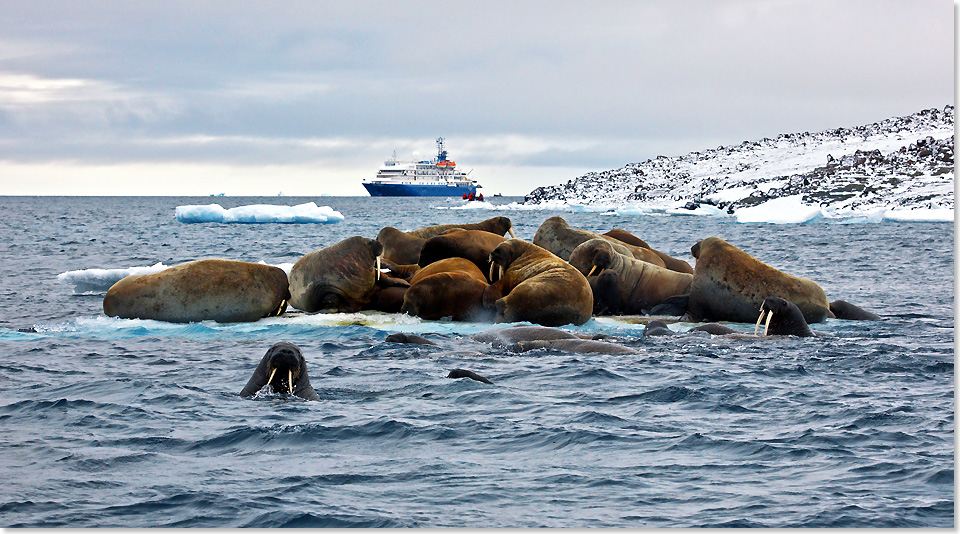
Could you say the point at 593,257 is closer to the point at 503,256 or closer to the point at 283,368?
the point at 503,256

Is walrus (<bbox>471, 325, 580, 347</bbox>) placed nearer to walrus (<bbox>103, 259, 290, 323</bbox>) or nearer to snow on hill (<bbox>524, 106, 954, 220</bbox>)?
walrus (<bbox>103, 259, 290, 323</bbox>)

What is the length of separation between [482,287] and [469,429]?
7.10m

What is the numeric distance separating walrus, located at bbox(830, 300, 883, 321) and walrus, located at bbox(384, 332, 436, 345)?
278 inches

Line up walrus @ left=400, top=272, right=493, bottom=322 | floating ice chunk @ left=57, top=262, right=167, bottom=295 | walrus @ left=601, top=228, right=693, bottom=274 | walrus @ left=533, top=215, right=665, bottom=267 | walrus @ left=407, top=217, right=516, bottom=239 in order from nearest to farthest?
walrus @ left=400, top=272, right=493, bottom=322
walrus @ left=533, top=215, right=665, bottom=267
walrus @ left=601, top=228, right=693, bottom=274
walrus @ left=407, top=217, right=516, bottom=239
floating ice chunk @ left=57, top=262, right=167, bottom=295

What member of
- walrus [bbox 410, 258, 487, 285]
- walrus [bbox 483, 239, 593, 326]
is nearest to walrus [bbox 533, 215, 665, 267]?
walrus [bbox 410, 258, 487, 285]

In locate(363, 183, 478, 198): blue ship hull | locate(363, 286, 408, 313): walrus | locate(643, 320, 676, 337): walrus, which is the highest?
locate(363, 183, 478, 198): blue ship hull

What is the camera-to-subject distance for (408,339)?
12469 mm

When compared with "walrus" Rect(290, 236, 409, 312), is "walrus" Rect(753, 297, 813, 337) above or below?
below

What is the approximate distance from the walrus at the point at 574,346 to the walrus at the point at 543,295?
1814mm

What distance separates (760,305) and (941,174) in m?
59.9

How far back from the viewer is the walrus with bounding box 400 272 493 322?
14.5 metres

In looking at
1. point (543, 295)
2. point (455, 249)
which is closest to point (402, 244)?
point (455, 249)

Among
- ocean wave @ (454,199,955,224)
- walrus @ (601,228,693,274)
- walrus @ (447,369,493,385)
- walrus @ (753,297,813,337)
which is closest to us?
walrus @ (447,369,493,385)

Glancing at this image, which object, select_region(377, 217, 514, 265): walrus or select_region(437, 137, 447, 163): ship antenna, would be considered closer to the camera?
select_region(377, 217, 514, 265): walrus
